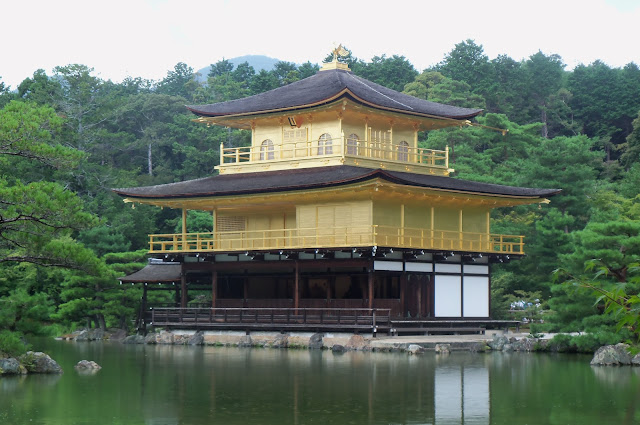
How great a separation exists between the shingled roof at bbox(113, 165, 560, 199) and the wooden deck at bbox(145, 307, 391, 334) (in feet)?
16.4

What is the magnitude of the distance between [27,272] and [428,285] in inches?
801

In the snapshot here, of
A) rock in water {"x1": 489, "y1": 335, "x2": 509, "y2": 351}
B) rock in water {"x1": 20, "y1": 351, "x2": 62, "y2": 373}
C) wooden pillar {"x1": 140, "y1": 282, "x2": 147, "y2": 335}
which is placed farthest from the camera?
wooden pillar {"x1": 140, "y1": 282, "x2": 147, "y2": 335}

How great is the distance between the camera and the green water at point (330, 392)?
1842cm

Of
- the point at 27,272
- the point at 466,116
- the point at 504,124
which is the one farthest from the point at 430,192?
the point at 504,124

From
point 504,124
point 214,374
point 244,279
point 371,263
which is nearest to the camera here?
point 214,374

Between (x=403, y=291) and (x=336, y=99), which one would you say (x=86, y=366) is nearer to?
(x=403, y=291)

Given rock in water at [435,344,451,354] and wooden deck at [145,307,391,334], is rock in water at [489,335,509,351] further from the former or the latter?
wooden deck at [145,307,391,334]

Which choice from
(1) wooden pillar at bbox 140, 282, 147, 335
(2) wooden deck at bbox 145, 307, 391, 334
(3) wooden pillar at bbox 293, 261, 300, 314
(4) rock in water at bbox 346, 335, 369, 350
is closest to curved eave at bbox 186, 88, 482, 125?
(3) wooden pillar at bbox 293, 261, 300, 314

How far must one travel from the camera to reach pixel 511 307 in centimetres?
4728

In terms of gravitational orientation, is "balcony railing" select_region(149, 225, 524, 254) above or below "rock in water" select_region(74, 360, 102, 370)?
above

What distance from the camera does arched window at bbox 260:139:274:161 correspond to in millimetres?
46469

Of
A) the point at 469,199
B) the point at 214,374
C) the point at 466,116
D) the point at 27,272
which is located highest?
the point at 466,116

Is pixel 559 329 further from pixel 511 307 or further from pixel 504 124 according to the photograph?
pixel 504 124

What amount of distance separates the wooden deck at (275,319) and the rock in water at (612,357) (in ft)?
31.2
